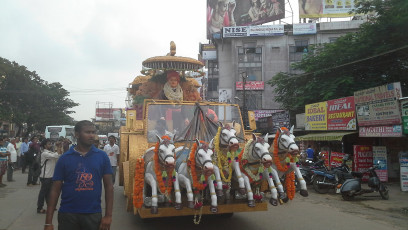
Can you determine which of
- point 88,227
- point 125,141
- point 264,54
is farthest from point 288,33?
point 88,227

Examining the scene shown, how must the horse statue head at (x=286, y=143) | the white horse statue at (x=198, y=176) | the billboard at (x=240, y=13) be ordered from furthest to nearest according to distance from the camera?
the billboard at (x=240, y=13), the horse statue head at (x=286, y=143), the white horse statue at (x=198, y=176)

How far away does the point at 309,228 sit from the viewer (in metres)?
6.04

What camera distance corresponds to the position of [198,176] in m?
4.42

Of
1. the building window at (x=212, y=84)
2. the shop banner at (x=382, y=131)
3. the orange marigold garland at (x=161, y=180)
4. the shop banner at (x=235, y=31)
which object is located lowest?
the orange marigold garland at (x=161, y=180)

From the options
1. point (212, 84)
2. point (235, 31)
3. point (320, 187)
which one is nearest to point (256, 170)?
point (320, 187)

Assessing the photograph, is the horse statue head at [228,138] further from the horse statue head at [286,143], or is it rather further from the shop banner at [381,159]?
the shop banner at [381,159]

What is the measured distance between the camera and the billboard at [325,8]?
3562 centimetres

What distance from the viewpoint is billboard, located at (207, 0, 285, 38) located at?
37.5 meters

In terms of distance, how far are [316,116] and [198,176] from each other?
13.0 m

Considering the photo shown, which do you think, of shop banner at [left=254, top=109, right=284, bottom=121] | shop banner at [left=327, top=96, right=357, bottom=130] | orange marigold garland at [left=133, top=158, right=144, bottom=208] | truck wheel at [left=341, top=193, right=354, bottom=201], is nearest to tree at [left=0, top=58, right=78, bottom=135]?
shop banner at [left=254, top=109, right=284, bottom=121]

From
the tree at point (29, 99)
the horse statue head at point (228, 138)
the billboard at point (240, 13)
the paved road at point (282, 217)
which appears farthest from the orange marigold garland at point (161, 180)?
the billboard at point (240, 13)

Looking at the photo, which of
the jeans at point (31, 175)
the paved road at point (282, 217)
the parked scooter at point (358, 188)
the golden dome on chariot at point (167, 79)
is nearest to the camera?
the paved road at point (282, 217)

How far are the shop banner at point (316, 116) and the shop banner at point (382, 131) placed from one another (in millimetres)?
2683

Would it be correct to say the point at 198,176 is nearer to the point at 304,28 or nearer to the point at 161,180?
the point at 161,180
